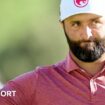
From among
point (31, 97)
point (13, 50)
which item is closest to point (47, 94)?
point (31, 97)

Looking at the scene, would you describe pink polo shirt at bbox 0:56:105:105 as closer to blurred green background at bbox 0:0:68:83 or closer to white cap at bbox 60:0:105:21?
white cap at bbox 60:0:105:21

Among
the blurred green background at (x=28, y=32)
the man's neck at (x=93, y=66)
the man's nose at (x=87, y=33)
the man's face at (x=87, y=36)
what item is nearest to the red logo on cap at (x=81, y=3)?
the man's face at (x=87, y=36)

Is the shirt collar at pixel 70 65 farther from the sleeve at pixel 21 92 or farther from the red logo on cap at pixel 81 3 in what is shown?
the red logo on cap at pixel 81 3

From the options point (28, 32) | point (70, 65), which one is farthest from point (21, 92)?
point (28, 32)

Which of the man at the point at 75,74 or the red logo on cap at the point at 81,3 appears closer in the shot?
the man at the point at 75,74

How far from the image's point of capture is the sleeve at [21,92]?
18.0 ft

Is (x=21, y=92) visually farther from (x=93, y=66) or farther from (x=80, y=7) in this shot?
(x=80, y=7)

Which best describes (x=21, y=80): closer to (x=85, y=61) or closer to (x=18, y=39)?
(x=85, y=61)

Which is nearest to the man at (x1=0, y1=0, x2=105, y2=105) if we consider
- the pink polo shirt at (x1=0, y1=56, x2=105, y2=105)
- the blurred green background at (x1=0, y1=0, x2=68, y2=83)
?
the pink polo shirt at (x1=0, y1=56, x2=105, y2=105)

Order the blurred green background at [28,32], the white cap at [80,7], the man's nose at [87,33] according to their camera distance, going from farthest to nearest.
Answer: the blurred green background at [28,32], the white cap at [80,7], the man's nose at [87,33]

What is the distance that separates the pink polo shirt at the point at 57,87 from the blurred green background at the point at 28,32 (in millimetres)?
6447

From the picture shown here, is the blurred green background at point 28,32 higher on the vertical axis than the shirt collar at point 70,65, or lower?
lower

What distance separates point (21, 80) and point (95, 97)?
0.43m

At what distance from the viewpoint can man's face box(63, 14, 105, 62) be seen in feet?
17.7
